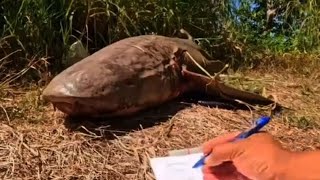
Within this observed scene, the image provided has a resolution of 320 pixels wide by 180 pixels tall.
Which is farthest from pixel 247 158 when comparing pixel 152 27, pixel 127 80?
pixel 152 27

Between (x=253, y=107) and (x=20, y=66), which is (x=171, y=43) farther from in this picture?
(x=20, y=66)

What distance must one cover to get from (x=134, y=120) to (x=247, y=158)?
1.55 metres

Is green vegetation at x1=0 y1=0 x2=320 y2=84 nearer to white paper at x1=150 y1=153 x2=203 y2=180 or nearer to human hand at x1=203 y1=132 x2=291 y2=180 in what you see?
Result: white paper at x1=150 y1=153 x2=203 y2=180

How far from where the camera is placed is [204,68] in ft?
12.1

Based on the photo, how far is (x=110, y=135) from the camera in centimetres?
294

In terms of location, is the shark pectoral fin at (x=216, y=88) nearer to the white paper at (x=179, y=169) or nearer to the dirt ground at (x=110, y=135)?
the dirt ground at (x=110, y=135)

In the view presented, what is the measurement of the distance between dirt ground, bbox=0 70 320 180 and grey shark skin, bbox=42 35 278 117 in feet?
0.26

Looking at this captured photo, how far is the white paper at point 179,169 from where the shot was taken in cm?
205

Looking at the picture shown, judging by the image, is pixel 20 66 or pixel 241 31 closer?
pixel 20 66

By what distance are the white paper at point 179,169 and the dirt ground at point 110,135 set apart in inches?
13.8

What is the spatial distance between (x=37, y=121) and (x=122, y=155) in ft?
1.60

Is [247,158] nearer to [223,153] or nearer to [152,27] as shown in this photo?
[223,153]

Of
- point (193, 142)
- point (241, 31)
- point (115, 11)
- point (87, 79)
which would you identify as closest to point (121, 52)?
point (87, 79)

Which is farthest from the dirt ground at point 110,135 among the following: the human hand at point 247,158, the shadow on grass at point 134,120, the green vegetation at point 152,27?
the human hand at point 247,158
